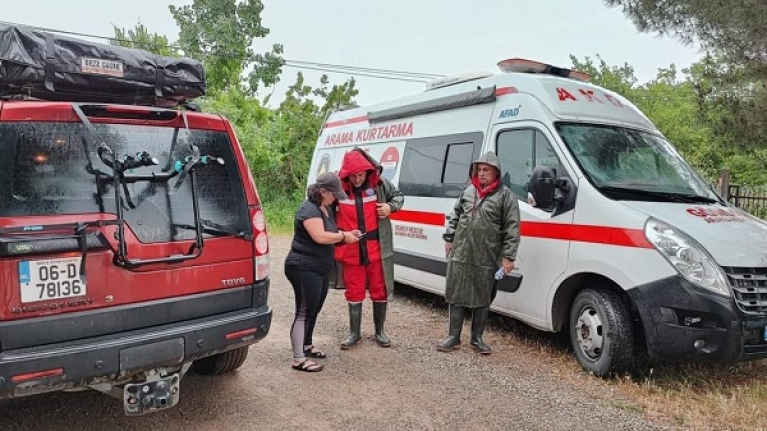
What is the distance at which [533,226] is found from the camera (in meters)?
5.03

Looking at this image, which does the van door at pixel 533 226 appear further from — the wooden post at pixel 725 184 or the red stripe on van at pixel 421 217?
the wooden post at pixel 725 184

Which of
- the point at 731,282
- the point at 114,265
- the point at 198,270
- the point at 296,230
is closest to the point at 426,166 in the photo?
the point at 296,230

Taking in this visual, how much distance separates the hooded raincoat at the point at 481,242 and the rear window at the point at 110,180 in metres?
2.16

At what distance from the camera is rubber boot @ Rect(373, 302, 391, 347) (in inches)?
207

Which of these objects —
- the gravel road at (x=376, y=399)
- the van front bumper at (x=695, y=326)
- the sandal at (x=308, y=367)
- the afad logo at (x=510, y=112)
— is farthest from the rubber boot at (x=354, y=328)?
the van front bumper at (x=695, y=326)

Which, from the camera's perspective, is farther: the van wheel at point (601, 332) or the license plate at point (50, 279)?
the van wheel at point (601, 332)

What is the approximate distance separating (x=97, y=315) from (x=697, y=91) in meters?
8.66

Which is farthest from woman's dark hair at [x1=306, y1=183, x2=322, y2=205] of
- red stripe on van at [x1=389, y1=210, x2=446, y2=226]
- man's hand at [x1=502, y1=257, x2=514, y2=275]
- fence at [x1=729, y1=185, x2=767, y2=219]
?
fence at [x1=729, y1=185, x2=767, y2=219]

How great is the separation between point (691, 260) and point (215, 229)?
3148 mm

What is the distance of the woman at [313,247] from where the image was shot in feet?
14.1

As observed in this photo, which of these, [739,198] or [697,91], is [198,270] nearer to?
[697,91]

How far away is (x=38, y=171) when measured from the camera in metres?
2.73

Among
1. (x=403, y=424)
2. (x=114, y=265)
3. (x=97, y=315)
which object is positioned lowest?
(x=403, y=424)

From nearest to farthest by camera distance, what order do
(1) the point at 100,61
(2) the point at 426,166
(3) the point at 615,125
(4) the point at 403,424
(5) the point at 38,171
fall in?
(5) the point at 38,171 → (1) the point at 100,61 → (4) the point at 403,424 → (3) the point at 615,125 → (2) the point at 426,166
